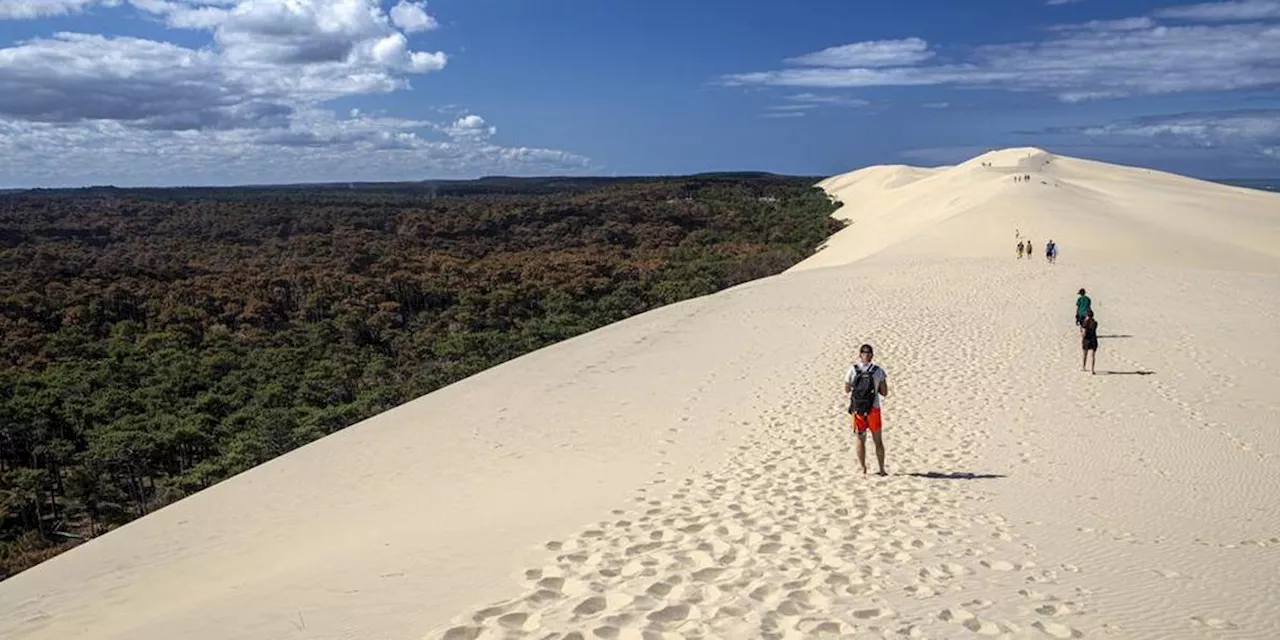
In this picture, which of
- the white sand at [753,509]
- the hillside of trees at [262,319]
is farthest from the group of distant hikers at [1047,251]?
the hillside of trees at [262,319]

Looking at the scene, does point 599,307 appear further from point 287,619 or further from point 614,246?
point 287,619

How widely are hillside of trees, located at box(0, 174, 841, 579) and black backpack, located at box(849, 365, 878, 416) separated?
570 inches

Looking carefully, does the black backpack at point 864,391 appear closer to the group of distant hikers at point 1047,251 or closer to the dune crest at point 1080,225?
the group of distant hikers at point 1047,251

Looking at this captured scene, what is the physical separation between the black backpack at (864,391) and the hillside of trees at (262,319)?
1447 cm

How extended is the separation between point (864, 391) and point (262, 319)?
3621cm

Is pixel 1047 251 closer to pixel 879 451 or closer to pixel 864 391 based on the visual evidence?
pixel 879 451

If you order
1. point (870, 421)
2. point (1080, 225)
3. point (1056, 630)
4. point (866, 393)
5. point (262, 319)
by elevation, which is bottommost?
point (262, 319)

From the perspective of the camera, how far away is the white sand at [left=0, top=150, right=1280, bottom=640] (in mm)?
5395

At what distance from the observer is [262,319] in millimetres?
39156

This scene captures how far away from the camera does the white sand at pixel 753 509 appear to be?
5395 mm

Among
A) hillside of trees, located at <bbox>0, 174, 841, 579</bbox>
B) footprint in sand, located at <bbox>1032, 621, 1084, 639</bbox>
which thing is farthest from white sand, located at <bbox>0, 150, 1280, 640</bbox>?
hillside of trees, located at <bbox>0, 174, 841, 579</bbox>

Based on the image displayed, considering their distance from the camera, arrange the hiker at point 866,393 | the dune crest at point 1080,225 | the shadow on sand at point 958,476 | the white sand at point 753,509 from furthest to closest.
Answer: the dune crest at point 1080,225 < the shadow on sand at point 958,476 < the hiker at point 866,393 < the white sand at point 753,509

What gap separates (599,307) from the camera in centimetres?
3766

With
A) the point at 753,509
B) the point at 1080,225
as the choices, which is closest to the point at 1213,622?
the point at 753,509
